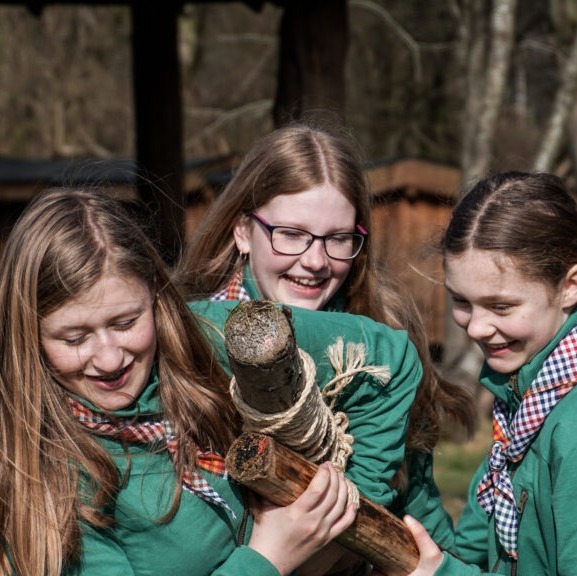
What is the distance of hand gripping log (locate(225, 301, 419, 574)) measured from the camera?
7.10ft

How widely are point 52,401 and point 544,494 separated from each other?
1208mm

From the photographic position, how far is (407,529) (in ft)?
8.71

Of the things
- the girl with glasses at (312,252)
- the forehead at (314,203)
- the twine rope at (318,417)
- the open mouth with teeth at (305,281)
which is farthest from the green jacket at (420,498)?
the twine rope at (318,417)

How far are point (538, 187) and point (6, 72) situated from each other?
20.8 meters

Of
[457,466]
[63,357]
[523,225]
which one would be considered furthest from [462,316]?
[457,466]

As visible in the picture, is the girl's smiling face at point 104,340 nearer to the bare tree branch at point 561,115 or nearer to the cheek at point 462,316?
the cheek at point 462,316

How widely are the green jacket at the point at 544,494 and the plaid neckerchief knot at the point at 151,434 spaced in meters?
0.61

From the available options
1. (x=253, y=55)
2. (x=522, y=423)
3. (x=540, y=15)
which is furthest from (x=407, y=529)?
(x=253, y=55)

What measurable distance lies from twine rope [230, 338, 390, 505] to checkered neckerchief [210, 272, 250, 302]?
478mm

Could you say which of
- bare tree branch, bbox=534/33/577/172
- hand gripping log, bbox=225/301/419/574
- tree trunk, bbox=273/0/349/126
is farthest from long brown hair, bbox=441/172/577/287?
bare tree branch, bbox=534/33/577/172

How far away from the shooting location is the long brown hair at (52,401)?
245 centimetres

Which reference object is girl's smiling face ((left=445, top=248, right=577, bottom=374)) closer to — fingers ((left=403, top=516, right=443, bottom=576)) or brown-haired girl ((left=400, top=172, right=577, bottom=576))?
brown-haired girl ((left=400, top=172, right=577, bottom=576))

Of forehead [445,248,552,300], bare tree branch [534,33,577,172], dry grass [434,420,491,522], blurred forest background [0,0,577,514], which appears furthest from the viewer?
blurred forest background [0,0,577,514]

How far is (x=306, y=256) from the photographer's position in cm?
300
